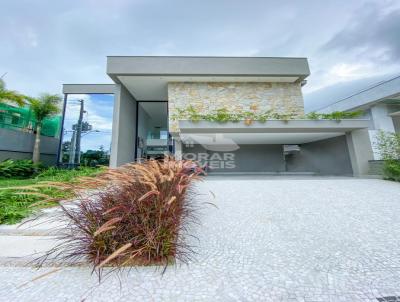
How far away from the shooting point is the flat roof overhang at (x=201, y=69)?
8.91 meters

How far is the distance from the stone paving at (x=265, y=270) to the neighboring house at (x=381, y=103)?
548 inches

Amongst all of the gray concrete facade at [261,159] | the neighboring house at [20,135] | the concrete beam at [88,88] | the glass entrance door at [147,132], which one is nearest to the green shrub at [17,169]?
the neighboring house at [20,135]

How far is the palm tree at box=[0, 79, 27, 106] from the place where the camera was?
9084mm

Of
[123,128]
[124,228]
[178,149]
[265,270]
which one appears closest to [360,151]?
[178,149]

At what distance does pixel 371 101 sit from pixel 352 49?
4128 millimetres

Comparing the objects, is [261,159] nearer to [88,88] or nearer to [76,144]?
[76,144]

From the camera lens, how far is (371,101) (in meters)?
12.1

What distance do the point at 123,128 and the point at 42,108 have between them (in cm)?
601

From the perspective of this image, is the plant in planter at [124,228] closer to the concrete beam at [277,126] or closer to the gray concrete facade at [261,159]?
the concrete beam at [277,126]

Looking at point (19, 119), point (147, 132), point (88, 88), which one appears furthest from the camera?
point (147, 132)

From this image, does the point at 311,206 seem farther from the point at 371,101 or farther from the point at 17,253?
the point at 371,101

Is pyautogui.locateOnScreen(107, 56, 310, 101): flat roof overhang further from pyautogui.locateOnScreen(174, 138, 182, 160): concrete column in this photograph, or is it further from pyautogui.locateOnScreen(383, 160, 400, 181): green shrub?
pyautogui.locateOnScreen(383, 160, 400, 181): green shrub

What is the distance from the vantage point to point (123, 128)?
962cm

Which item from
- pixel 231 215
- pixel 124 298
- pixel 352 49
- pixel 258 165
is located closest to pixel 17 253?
pixel 124 298
